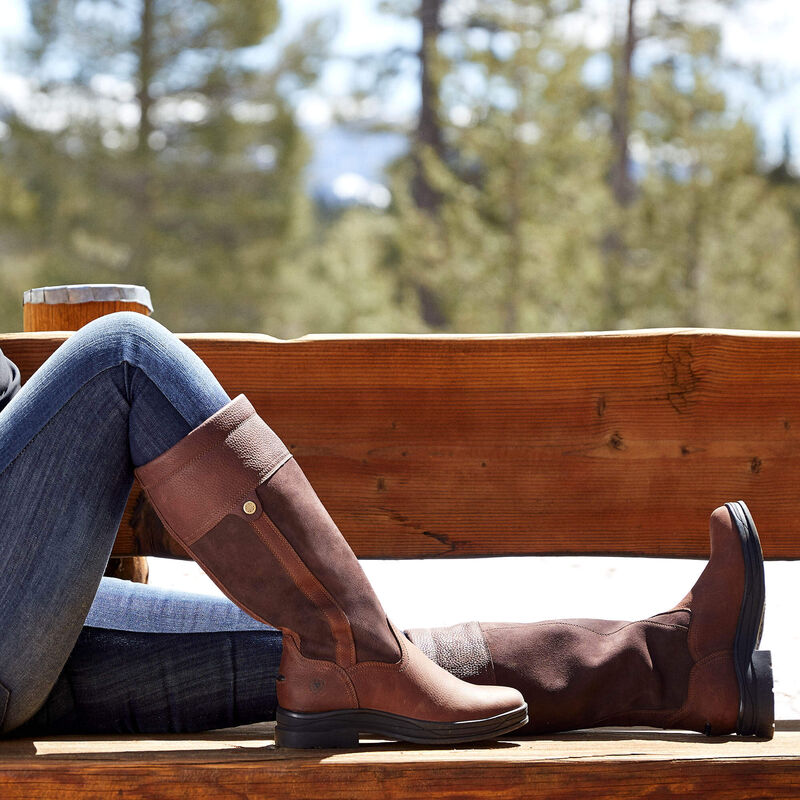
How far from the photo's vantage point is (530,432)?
5.24 feet

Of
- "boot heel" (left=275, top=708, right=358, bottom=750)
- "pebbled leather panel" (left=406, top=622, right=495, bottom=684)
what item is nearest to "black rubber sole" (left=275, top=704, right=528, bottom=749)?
"boot heel" (left=275, top=708, right=358, bottom=750)

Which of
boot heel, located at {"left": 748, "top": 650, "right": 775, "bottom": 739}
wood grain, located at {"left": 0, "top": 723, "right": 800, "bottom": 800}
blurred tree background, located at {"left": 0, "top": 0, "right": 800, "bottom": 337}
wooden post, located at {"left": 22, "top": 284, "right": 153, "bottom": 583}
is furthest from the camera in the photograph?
blurred tree background, located at {"left": 0, "top": 0, "right": 800, "bottom": 337}

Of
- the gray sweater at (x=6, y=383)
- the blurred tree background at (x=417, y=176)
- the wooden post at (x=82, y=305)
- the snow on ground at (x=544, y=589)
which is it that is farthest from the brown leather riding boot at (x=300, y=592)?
the blurred tree background at (x=417, y=176)

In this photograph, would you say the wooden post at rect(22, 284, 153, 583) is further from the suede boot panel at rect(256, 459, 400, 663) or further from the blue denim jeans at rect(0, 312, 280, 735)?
the suede boot panel at rect(256, 459, 400, 663)

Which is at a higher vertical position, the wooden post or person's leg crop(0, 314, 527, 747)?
the wooden post

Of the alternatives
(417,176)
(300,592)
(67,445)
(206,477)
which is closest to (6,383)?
(67,445)

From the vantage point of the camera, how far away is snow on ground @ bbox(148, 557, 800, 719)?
2.12 metres

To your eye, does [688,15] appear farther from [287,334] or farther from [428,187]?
Answer: [287,334]

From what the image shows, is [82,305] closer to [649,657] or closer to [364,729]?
[364,729]

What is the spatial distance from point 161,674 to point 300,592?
30 cm

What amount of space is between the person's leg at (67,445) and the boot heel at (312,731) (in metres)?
0.30

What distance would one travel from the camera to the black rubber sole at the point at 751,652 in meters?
1.18

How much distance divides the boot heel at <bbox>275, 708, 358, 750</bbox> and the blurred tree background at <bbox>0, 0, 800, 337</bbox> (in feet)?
35.5

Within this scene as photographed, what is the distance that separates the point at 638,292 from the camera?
12383mm
